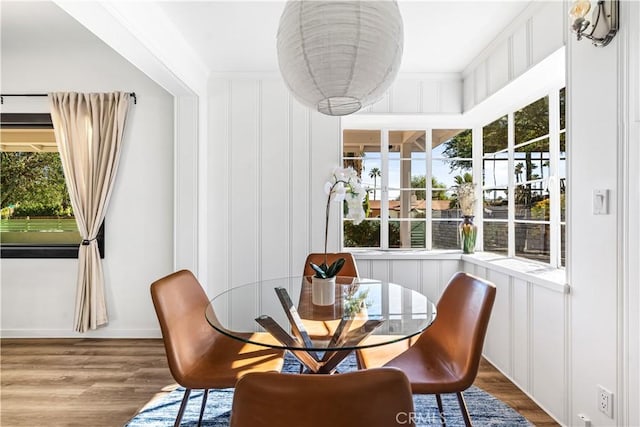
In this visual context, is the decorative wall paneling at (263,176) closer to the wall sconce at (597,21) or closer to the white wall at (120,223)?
the white wall at (120,223)

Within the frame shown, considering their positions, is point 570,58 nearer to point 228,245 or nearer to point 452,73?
point 452,73

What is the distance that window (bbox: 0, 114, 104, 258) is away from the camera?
3.16 metres

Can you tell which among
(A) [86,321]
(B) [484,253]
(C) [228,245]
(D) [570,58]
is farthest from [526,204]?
(A) [86,321]

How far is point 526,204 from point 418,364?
1676mm

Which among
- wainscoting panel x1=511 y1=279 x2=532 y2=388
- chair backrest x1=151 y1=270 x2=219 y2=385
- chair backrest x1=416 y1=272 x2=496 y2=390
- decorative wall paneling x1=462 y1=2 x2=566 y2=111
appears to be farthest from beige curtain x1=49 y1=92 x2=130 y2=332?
wainscoting panel x1=511 y1=279 x2=532 y2=388

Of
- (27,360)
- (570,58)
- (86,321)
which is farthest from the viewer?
(86,321)

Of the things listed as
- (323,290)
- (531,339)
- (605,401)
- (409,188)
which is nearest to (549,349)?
(531,339)

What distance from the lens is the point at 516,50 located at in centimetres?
223

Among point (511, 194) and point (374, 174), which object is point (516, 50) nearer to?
point (511, 194)

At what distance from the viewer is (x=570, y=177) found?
1762 millimetres

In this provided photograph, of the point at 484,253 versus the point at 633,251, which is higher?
the point at 633,251

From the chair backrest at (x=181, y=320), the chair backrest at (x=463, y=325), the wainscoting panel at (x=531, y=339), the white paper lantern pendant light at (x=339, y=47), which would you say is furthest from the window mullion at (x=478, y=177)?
the chair backrest at (x=181, y=320)

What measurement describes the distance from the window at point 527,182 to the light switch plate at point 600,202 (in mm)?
571

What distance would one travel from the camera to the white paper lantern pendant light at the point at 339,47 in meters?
1.13
